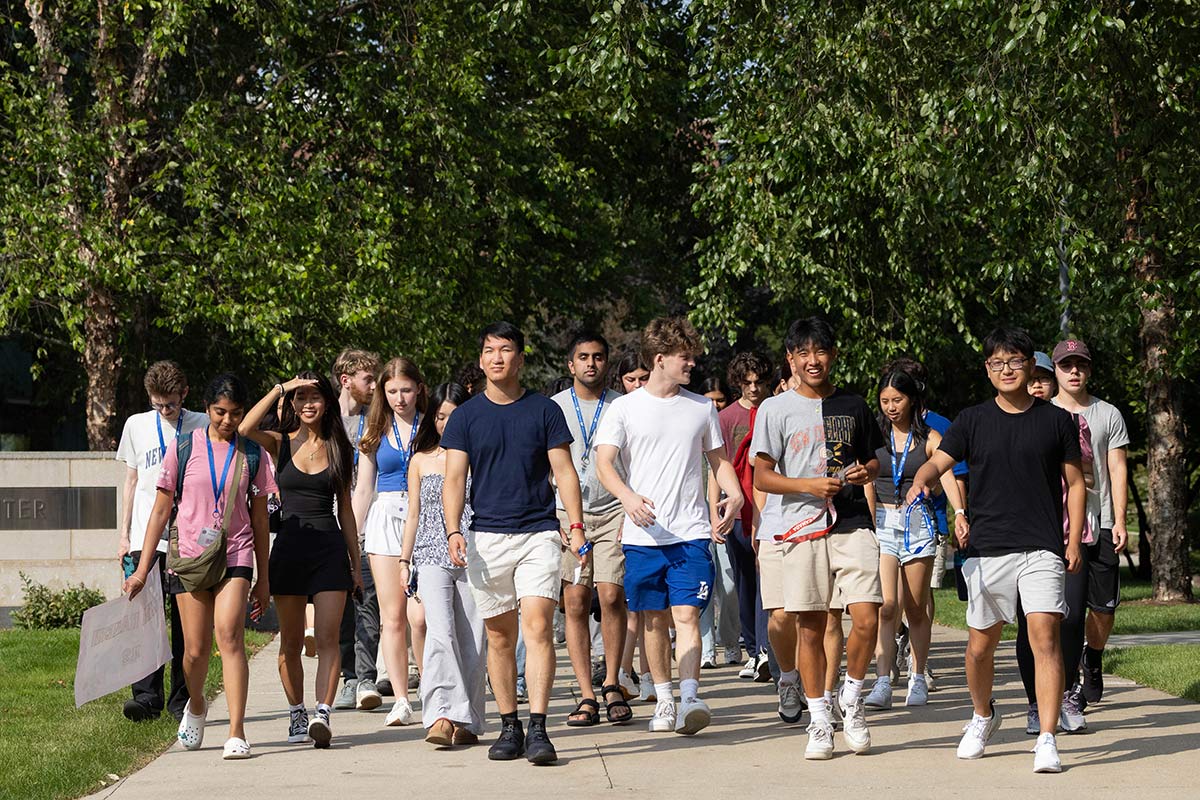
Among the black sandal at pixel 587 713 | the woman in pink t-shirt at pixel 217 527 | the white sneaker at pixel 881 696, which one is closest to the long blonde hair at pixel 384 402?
the woman in pink t-shirt at pixel 217 527

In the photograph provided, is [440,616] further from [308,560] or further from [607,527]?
[607,527]

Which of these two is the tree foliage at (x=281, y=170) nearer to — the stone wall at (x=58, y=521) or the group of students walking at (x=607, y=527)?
the stone wall at (x=58, y=521)

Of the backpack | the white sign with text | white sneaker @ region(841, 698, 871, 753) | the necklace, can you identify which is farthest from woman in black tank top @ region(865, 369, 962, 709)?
the white sign with text

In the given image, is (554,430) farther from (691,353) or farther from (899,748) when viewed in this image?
(899,748)

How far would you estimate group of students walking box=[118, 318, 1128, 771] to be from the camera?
7.90 m

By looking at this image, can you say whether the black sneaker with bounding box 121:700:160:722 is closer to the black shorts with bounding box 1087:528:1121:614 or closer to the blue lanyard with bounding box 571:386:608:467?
the blue lanyard with bounding box 571:386:608:467

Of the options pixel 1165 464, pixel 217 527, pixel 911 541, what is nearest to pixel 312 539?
pixel 217 527

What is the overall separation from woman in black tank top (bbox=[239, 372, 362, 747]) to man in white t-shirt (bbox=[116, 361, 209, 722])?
2.88 feet

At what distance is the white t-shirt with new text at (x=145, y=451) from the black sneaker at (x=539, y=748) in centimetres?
283

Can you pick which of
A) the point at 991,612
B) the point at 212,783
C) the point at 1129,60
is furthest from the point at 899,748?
the point at 1129,60

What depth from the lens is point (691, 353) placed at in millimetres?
8781

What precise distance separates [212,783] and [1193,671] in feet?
21.6

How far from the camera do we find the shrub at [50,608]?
1606 centimetres

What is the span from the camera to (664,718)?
350 inches
